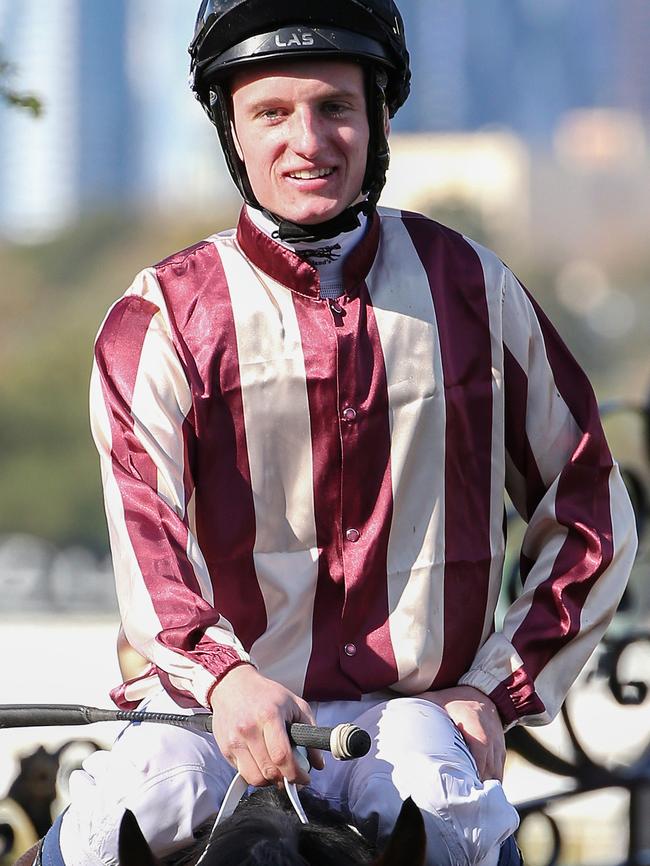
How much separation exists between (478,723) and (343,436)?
47cm

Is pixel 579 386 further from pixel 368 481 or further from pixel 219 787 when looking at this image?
pixel 219 787

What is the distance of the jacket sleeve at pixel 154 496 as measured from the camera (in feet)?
6.33

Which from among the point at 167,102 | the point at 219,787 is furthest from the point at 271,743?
the point at 167,102

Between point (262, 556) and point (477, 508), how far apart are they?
0.35 metres

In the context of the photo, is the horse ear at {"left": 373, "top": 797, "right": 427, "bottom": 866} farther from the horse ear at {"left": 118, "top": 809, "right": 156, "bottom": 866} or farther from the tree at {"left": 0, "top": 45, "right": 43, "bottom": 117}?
the tree at {"left": 0, "top": 45, "right": 43, "bottom": 117}

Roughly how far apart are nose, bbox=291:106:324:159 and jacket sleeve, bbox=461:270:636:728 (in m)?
0.40

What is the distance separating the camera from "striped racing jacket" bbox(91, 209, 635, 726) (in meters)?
2.16

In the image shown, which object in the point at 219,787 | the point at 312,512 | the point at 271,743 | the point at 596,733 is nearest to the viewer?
the point at 271,743

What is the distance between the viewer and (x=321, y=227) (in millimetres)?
2221

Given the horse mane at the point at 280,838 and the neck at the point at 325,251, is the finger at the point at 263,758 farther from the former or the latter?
the neck at the point at 325,251

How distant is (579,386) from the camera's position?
233 cm

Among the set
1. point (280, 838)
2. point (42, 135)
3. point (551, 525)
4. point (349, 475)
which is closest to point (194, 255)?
point (349, 475)

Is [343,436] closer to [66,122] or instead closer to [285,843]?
[285,843]

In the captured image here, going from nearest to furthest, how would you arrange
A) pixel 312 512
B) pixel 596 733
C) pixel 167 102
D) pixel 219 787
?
pixel 219 787 < pixel 312 512 < pixel 596 733 < pixel 167 102
